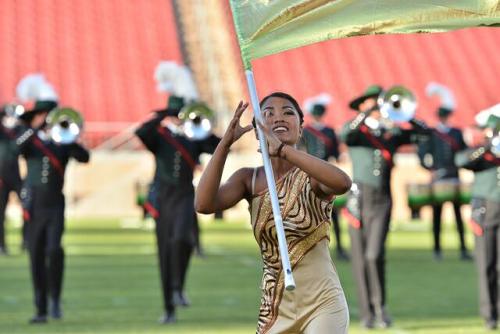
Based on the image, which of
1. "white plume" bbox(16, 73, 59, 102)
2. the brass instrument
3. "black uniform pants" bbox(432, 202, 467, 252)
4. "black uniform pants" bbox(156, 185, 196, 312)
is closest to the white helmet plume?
"white plume" bbox(16, 73, 59, 102)

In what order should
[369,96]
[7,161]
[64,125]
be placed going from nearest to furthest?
[369,96] < [64,125] < [7,161]

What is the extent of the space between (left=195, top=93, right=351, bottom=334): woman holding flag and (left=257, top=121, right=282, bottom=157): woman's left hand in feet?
0.62

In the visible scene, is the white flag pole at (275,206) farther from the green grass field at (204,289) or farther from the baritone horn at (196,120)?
the baritone horn at (196,120)

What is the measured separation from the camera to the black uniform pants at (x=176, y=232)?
1390cm

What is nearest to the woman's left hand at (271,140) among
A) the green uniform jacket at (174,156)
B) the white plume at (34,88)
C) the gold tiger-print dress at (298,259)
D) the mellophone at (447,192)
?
the gold tiger-print dress at (298,259)

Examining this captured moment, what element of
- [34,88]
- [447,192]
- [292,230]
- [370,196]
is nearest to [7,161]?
[34,88]

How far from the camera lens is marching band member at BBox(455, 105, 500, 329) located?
1281 centimetres

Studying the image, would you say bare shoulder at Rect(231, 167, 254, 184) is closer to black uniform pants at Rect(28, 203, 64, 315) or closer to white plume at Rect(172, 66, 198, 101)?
black uniform pants at Rect(28, 203, 64, 315)

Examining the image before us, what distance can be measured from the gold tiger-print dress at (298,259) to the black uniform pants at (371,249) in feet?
20.2

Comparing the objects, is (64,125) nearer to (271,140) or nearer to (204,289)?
(204,289)

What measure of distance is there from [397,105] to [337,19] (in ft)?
21.4

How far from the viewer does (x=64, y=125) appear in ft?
44.5

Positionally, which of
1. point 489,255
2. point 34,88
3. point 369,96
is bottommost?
point 489,255

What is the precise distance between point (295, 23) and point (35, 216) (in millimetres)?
6741
